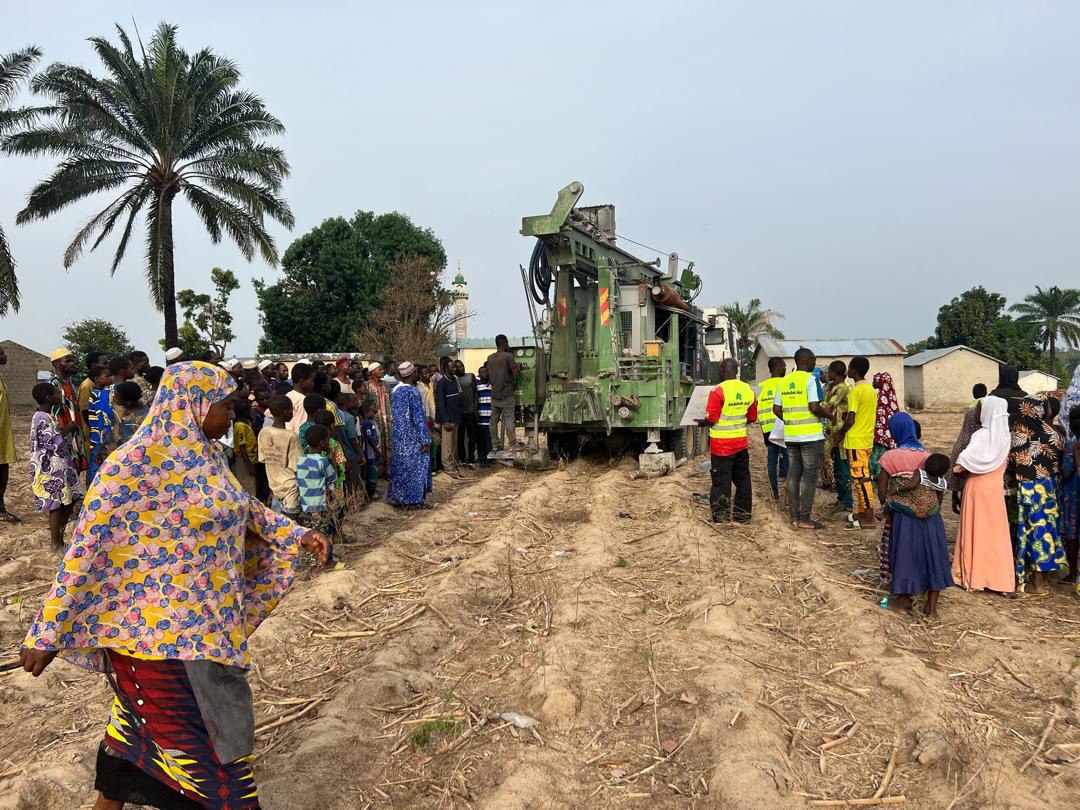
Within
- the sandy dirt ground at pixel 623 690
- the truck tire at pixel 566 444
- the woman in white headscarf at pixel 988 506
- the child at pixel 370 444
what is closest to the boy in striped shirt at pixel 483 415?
the truck tire at pixel 566 444

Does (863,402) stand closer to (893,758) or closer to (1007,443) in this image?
(1007,443)

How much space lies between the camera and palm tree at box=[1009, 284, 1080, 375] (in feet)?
149

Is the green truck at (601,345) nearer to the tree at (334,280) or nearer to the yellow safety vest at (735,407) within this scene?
the yellow safety vest at (735,407)

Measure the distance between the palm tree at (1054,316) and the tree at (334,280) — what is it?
3509 cm

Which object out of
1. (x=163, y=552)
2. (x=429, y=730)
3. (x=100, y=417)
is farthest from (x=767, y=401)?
(x=163, y=552)

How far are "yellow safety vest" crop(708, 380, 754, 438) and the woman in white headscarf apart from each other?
212 cm

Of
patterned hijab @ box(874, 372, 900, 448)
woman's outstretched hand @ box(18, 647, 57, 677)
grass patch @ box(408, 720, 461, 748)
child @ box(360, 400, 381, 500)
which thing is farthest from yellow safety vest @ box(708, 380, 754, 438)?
woman's outstretched hand @ box(18, 647, 57, 677)

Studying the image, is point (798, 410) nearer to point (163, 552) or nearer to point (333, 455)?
point (333, 455)

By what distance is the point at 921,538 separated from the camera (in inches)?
201

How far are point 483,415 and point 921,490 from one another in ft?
26.2

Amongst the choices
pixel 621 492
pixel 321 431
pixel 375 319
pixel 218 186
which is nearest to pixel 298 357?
pixel 375 319

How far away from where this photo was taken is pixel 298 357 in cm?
3012

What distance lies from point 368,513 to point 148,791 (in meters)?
5.83

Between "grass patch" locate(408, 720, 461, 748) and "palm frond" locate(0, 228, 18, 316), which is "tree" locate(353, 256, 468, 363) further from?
"grass patch" locate(408, 720, 461, 748)
